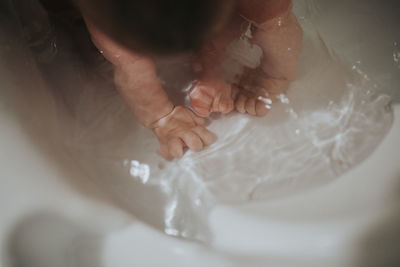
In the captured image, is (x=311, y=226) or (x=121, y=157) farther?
(x=121, y=157)

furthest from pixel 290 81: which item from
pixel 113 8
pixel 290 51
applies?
pixel 113 8

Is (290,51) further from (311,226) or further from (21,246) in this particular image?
(21,246)

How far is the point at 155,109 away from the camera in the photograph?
1.87 feet

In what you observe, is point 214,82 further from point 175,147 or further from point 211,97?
point 175,147

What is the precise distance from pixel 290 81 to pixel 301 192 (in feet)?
0.72

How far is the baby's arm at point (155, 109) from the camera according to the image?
552 mm

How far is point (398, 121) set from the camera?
542mm

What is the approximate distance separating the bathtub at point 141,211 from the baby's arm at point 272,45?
0.17m

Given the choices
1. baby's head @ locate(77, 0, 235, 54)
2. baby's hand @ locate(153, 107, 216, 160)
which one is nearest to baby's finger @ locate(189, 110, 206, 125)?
baby's hand @ locate(153, 107, 216, 160)

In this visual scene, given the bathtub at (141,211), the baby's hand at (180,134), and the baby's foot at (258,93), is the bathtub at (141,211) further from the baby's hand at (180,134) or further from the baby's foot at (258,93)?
the baby's foot at (258,93)

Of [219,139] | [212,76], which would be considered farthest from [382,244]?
[212,76]

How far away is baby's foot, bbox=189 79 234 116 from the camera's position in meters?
0.61

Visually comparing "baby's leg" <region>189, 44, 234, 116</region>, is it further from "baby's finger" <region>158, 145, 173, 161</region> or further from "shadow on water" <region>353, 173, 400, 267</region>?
"shadow on water" <region>353, 173, 400, 267</region>

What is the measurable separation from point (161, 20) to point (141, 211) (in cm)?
27
